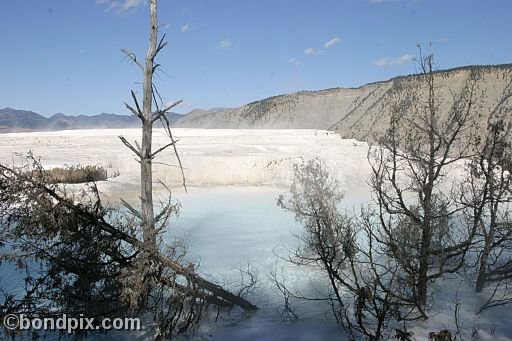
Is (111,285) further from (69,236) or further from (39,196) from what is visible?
(39,196)

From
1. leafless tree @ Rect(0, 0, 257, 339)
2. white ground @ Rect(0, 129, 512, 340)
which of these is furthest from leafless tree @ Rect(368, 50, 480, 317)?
leafless tree @ Rect(0, 0, 257, 339)

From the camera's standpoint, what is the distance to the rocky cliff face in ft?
187

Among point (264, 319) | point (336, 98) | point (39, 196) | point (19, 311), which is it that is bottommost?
point (264, 319)

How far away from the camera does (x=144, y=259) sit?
5.63 metres

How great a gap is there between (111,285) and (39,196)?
1.50 meters

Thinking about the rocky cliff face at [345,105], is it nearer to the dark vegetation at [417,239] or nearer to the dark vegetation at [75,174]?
the dark vegetation at [75,174]

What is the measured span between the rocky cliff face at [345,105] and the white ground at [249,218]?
108ft

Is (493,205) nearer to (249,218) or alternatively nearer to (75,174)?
(249,218)

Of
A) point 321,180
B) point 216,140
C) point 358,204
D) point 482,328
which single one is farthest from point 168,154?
point 482,328

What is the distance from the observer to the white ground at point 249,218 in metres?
6.84
